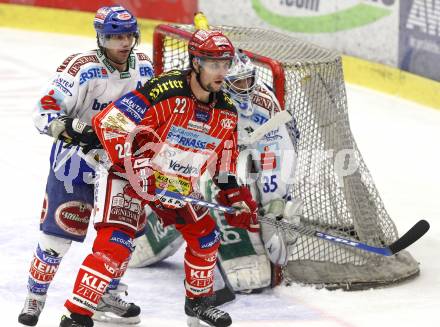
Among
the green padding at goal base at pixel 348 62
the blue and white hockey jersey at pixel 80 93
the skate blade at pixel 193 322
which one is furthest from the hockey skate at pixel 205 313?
the green padding at goal base at pixel 348 62

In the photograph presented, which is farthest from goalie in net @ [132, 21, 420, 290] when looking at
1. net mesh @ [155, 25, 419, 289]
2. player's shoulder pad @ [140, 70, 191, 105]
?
player's shoulder pad @ [140, 70, 191, 105]

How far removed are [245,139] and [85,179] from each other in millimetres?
865

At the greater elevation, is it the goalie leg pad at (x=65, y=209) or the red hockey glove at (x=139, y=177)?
the red hockey glove at (x=139, y=177)

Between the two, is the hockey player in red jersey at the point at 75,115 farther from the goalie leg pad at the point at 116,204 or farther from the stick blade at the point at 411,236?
the stick blade at the point at 411,236

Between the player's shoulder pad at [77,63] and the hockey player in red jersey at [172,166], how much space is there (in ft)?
1.33

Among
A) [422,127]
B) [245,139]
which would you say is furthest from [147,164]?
[422,127]

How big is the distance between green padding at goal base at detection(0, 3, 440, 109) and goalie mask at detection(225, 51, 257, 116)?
4.12 m

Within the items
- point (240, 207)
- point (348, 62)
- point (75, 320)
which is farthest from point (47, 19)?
point (75, 320)

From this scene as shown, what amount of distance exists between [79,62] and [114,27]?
9.5 inches

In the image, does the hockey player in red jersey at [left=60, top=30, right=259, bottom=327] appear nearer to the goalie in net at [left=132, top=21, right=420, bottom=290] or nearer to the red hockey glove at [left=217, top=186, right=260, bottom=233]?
the red hockey glove at [left=217, top=186, right=260, bottom=233]

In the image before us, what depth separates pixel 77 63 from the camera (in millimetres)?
5023

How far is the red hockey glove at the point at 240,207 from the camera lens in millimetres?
4764

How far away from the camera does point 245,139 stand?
5.48 meters

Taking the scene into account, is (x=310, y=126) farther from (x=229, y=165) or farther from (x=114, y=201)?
(x=114, y=201)
